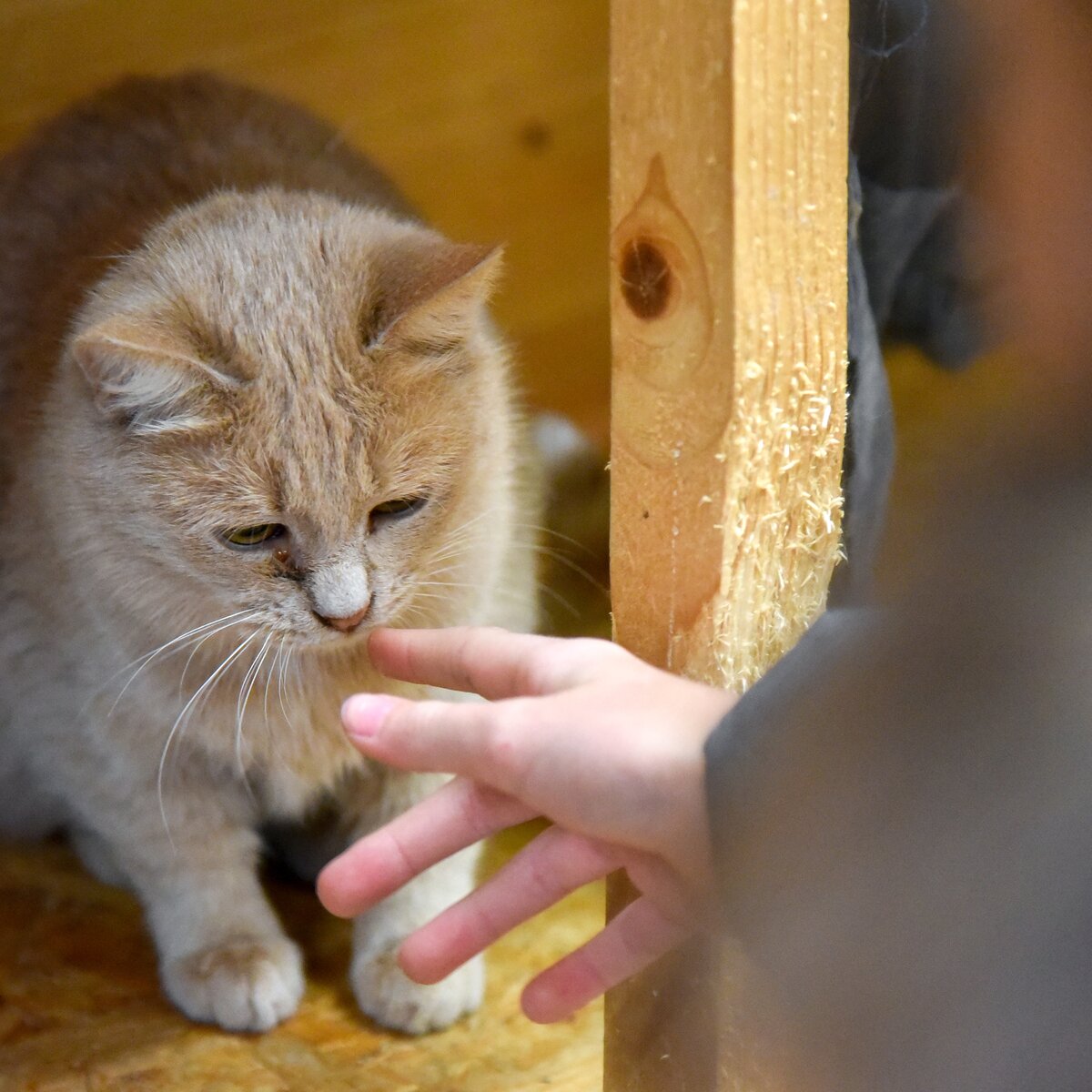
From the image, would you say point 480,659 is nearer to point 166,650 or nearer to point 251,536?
point 251,536

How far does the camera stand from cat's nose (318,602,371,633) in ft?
3.55

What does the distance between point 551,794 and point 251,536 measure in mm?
448

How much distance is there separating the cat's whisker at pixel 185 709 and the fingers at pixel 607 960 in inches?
16.1

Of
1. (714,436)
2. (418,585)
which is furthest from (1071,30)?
(418,585)

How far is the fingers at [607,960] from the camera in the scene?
34.1 inches

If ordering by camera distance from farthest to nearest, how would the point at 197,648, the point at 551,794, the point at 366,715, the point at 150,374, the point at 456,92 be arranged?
the point at 456,92
the point at 197,648
the point at 150,374
the point at 366,715
the point at 551,794

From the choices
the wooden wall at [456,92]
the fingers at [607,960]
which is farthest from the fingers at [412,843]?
the wooden wall at [456,92]

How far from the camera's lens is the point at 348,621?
108 cm

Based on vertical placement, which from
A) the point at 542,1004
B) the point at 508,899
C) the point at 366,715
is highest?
the point at 366,715

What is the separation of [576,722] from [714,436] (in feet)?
0.78

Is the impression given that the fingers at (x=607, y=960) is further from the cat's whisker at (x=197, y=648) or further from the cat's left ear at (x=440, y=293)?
the cat's left ear at (x=440, y=293)

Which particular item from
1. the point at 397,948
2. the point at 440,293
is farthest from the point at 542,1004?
the point at 440,293

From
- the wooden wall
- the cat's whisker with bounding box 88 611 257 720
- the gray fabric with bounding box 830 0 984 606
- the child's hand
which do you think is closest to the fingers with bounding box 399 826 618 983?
the child's hand

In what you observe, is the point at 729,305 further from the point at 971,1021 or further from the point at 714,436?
the point at 971,1021
